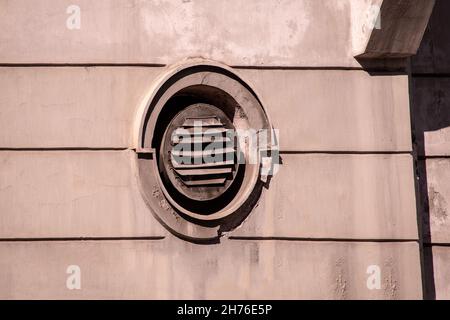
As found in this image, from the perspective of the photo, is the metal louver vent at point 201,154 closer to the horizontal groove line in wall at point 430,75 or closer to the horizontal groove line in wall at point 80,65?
the horizontal groove line in wall at point 80,65

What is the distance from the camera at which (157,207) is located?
701 centimetres

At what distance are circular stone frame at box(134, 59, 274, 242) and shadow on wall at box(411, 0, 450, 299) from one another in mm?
1649

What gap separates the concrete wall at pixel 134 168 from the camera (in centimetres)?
696

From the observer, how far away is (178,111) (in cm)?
728

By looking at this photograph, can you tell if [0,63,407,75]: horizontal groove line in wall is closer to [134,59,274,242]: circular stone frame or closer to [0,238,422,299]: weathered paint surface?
[134,59,274,242]: circular stone frame

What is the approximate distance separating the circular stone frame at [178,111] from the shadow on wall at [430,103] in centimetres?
165

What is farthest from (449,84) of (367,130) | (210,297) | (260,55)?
(210,297)

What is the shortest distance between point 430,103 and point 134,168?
115 inches

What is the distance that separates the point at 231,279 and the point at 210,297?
0.23 meters

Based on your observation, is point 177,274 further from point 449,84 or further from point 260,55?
point 449,84

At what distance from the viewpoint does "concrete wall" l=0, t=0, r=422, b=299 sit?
274 inches

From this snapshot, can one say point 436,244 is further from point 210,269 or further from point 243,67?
point 243,67

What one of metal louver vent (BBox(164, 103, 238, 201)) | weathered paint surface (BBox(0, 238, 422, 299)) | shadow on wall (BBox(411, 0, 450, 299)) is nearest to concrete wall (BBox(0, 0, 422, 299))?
weathered paint surface (BBox(0, 238, 422, 299))

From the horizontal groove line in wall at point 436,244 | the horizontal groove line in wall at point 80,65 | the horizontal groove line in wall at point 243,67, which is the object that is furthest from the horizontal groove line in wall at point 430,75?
the horizontal groove line in wall at point 80,65
